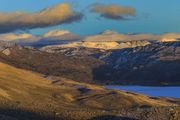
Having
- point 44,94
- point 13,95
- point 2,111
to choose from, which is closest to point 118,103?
point 44,94

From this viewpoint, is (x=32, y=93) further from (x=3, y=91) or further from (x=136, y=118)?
(x=136, y=118)

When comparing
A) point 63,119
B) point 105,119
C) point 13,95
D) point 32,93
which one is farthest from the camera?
point 32,93

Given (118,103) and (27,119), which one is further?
(118,103)

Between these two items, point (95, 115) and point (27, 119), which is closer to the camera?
point (27, 119)

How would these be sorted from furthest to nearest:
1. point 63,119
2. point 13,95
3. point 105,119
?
point 13,95 < point 63,119 < point 105,119

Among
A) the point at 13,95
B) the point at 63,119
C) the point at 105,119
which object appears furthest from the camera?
the point at 13,95

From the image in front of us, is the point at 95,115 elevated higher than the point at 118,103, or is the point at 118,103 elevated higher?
the point at 95,115

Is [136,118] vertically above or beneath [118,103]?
above

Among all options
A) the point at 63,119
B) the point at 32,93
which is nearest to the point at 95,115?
the point at 63,119

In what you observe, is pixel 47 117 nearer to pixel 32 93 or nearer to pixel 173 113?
pixel 173 113
